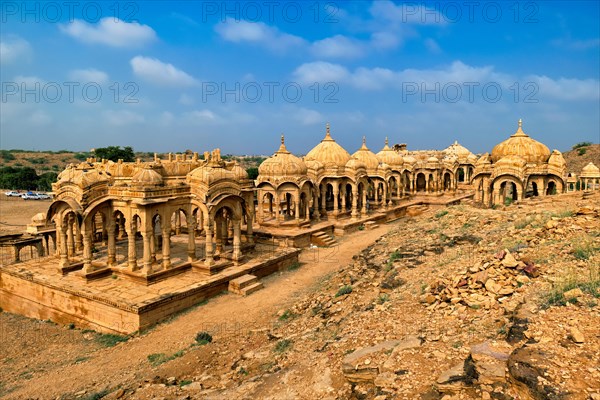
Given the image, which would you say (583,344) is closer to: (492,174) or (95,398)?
(95,398)

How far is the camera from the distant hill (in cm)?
5975

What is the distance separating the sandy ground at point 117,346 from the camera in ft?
35.7

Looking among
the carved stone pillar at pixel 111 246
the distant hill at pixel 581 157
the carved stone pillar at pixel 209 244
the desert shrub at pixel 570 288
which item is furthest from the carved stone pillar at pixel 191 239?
the distant hill at pixel 581 157

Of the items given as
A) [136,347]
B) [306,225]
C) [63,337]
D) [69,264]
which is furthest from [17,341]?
[306,225]

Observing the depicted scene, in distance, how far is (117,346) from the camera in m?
13.1

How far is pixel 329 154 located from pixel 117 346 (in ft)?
72.9

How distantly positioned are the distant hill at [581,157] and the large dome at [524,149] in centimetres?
3576

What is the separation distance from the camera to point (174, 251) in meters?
20.5

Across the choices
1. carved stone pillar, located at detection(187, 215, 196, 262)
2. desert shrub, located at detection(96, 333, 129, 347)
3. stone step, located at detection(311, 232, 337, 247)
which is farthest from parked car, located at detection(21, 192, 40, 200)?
desert shrub, located at detection(96, 333, 129, 347)

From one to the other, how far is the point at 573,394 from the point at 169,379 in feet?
27.6

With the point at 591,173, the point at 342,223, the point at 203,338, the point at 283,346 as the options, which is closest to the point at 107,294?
the point at 203,338

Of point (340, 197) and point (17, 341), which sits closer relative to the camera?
point (17, 341)

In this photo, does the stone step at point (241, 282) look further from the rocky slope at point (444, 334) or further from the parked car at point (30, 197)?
the parked car at point (30, 197)

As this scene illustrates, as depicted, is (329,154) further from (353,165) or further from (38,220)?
(38,220)
